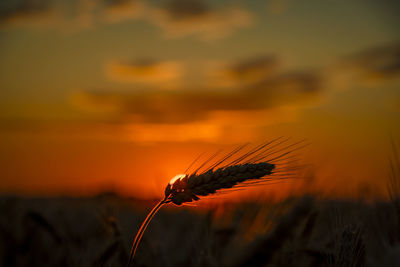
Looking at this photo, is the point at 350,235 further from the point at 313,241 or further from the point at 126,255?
the point at 126,255

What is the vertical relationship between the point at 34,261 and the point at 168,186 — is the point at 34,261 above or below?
below

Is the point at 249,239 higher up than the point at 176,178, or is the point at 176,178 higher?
the point at 176,178

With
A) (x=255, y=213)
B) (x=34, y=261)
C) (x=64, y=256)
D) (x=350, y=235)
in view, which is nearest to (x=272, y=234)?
(x=350, y=235)

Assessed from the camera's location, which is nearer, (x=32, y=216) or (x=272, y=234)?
(x=272, y=234)

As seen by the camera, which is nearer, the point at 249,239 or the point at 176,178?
the point at 176,178

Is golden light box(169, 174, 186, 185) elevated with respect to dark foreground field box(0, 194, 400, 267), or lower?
elevated

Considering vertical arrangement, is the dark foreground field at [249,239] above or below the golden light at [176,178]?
below

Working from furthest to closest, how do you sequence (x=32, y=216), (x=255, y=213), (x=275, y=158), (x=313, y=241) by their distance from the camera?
1. (x=32, y=216)
2. (x=255, y=213)
3. (x=313, y=241)
4. (x=275, y=158)

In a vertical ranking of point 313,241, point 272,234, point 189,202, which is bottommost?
point 313,241
